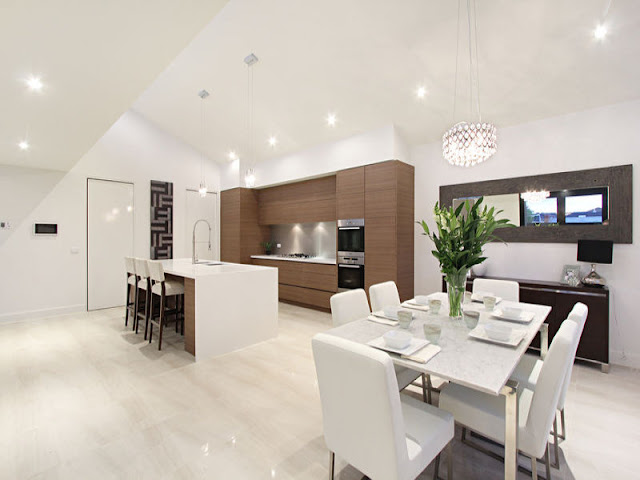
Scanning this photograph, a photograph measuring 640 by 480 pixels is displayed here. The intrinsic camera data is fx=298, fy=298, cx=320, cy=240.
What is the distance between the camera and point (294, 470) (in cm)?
172

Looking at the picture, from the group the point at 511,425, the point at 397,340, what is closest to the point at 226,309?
the point at 397,340

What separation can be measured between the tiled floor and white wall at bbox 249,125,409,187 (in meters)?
2.97

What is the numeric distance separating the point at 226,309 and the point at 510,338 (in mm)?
2800

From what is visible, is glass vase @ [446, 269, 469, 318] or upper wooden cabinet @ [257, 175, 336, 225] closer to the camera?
glass vase @ [446, 269, 469, 318]

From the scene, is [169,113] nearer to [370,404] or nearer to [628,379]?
[370,404]

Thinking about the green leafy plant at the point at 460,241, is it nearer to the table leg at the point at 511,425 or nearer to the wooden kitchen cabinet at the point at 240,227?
the table leg at the point at 511,425

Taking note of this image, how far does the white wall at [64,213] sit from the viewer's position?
470 cm

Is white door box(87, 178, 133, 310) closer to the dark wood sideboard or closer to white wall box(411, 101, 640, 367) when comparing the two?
white wall box(411, 101, 640, 367)

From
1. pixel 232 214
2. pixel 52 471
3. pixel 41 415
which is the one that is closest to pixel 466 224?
pixel 52 471

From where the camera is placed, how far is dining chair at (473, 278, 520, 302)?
112 inches

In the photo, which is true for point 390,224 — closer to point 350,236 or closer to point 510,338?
point 350,236

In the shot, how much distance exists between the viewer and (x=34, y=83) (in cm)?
249

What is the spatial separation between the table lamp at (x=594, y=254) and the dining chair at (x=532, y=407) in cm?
218

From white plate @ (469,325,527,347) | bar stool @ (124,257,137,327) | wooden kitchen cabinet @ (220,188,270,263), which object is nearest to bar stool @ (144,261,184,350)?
bar stool @ (124,257,137,327)
